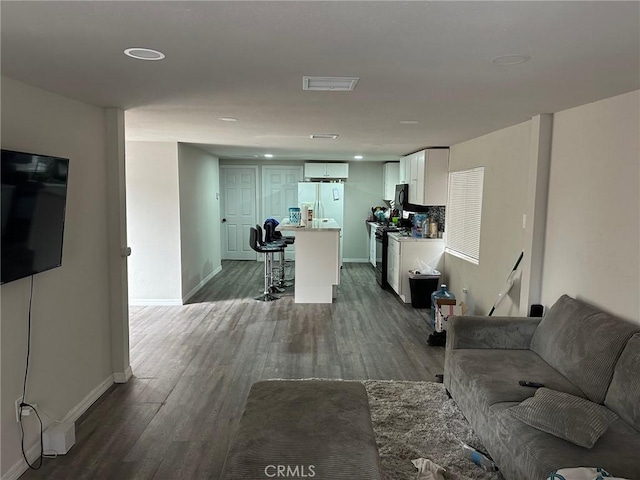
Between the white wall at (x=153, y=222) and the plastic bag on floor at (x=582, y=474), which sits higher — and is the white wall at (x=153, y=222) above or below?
above

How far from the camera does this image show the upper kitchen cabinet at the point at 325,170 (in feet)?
30.4

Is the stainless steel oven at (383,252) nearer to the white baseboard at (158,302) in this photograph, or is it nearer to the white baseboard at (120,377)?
the white baseboard at (158,302)

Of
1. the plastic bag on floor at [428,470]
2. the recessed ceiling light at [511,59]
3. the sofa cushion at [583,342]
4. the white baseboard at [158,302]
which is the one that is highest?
the recessed ceiling light at [511,59]

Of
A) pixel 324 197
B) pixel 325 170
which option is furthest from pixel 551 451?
pixel 325 170

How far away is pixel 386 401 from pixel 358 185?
679 cm

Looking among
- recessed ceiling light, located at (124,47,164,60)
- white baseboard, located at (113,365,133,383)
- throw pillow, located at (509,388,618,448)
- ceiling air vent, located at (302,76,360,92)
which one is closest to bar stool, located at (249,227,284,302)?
white baseboard, located at (113,365,133,383)

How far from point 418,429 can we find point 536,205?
2046 millimetres

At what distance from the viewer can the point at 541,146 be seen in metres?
3.56

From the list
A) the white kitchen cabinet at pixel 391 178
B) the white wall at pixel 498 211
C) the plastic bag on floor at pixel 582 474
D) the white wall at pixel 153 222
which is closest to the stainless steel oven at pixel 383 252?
the white kitchen cabinet at pixel 391 178

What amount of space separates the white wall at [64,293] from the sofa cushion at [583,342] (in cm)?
333

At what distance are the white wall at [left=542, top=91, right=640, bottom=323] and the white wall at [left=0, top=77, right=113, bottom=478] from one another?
3.65 m

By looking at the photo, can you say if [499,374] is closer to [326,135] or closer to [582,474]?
[582,474]

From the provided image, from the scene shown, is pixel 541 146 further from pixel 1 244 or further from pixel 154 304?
pixel 154 304

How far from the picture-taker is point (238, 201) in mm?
9680
